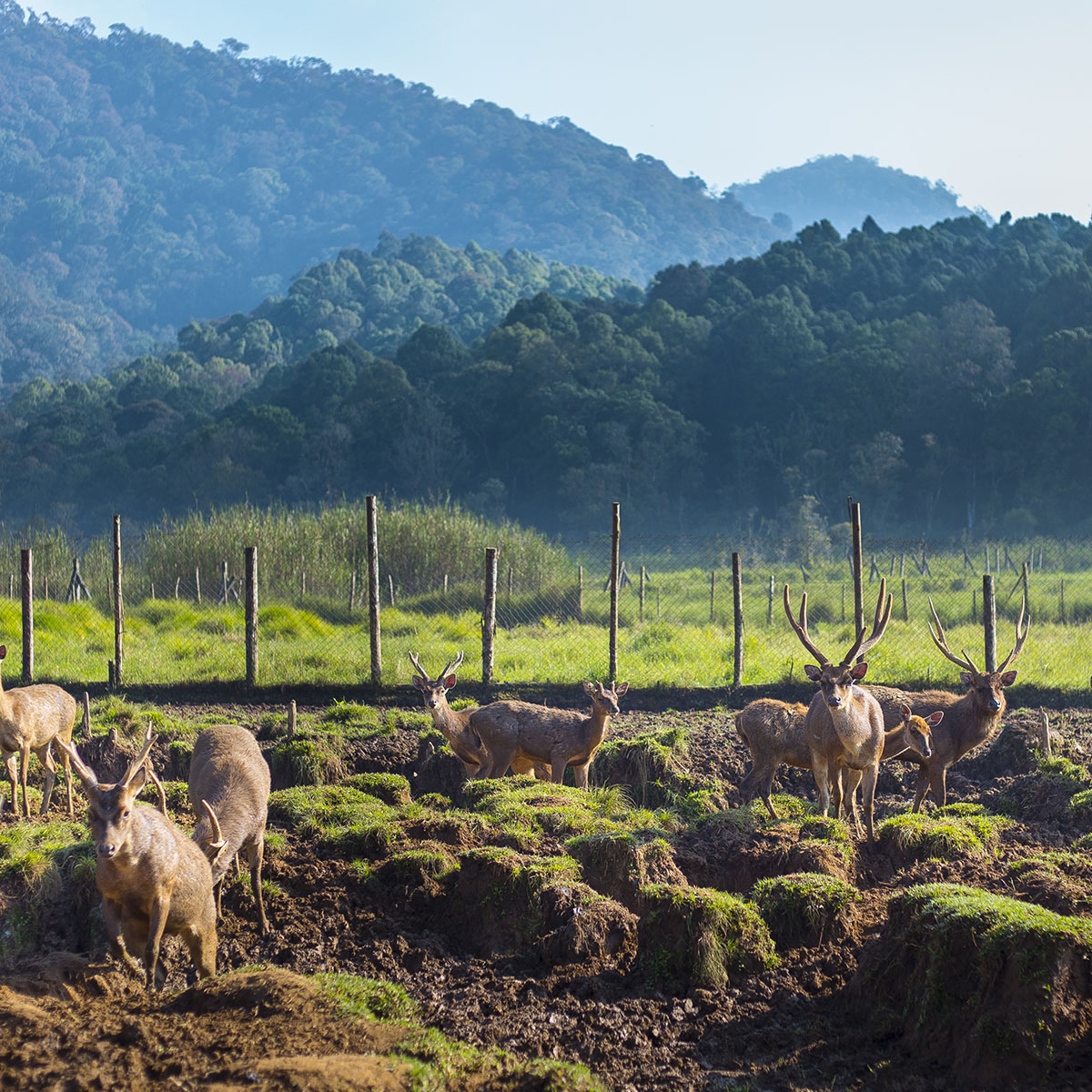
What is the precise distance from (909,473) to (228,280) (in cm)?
10476

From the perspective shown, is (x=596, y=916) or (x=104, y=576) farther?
(x=104, y=576)

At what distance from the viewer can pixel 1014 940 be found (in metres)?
5.47

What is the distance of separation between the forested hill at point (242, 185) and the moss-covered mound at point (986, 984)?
110813 millimetres

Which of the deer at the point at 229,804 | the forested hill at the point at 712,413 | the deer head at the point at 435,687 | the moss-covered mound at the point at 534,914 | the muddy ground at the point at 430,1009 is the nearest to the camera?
the muddy ground at the point at 430,1009

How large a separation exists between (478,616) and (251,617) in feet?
20.9

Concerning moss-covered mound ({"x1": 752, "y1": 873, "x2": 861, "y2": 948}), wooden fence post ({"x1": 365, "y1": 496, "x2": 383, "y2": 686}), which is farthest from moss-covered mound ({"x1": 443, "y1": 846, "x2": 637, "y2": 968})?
wooden fence post ({"x1": 365, "y1": 496, "x2": 383, "y2": 686})

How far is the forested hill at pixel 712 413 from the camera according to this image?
4675 centimetres

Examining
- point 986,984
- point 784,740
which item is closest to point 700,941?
point 986,984

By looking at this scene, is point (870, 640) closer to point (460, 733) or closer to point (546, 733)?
point (546, 733)

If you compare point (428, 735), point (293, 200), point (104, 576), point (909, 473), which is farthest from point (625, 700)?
point (293, 200)

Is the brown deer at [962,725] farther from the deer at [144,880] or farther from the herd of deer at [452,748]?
the deer at [144,880]

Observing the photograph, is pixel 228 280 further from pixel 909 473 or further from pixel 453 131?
pixel 909 473

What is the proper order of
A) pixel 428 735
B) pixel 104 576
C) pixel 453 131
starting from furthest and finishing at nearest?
1. pixel 453 131
2. pixel 104 576
3. pixel 428 735

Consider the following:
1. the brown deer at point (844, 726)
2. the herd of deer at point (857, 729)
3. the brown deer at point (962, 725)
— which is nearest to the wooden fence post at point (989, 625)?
the herd of deer at point (857, 729)
